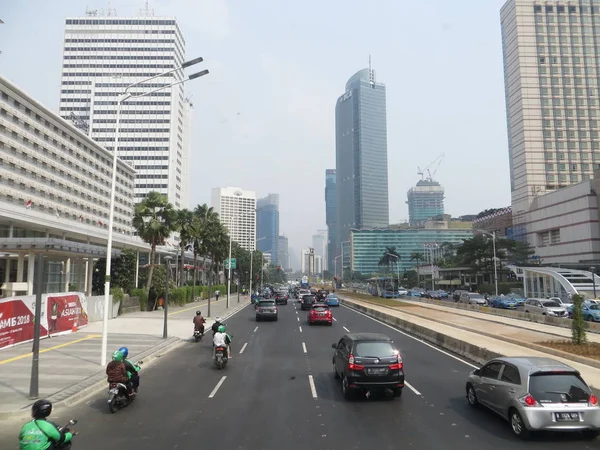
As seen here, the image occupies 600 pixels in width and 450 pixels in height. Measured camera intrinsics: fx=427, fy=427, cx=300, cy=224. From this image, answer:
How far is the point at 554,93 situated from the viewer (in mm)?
101375

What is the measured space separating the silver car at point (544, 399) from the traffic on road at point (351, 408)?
0.06ft

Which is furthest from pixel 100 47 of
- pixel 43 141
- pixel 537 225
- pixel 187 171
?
pixel 537 225

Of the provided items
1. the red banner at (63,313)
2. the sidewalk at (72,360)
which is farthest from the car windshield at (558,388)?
the red banner at (63,313)

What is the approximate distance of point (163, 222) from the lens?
4169cm

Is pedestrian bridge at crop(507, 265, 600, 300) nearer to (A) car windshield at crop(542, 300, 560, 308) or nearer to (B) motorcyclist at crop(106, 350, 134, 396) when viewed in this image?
(A) car windshield at crop(542, 300, 560, 308)

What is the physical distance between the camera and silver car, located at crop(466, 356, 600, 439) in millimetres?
7941

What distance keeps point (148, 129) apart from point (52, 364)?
440ft

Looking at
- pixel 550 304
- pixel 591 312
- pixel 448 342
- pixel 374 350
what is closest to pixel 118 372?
pixel 374 350

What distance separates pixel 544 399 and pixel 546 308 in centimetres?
3293

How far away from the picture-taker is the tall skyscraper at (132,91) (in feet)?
451

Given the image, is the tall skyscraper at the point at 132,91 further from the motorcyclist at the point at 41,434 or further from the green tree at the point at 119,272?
the motorcyclist at the point at 41,434

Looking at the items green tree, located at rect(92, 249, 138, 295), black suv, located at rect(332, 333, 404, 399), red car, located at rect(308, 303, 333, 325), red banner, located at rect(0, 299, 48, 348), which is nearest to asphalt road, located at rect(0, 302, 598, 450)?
black suv, located at rect(332, 333, 404, 399)

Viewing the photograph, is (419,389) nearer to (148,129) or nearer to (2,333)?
(2,333)

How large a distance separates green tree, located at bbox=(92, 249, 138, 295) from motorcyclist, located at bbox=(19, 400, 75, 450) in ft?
131
